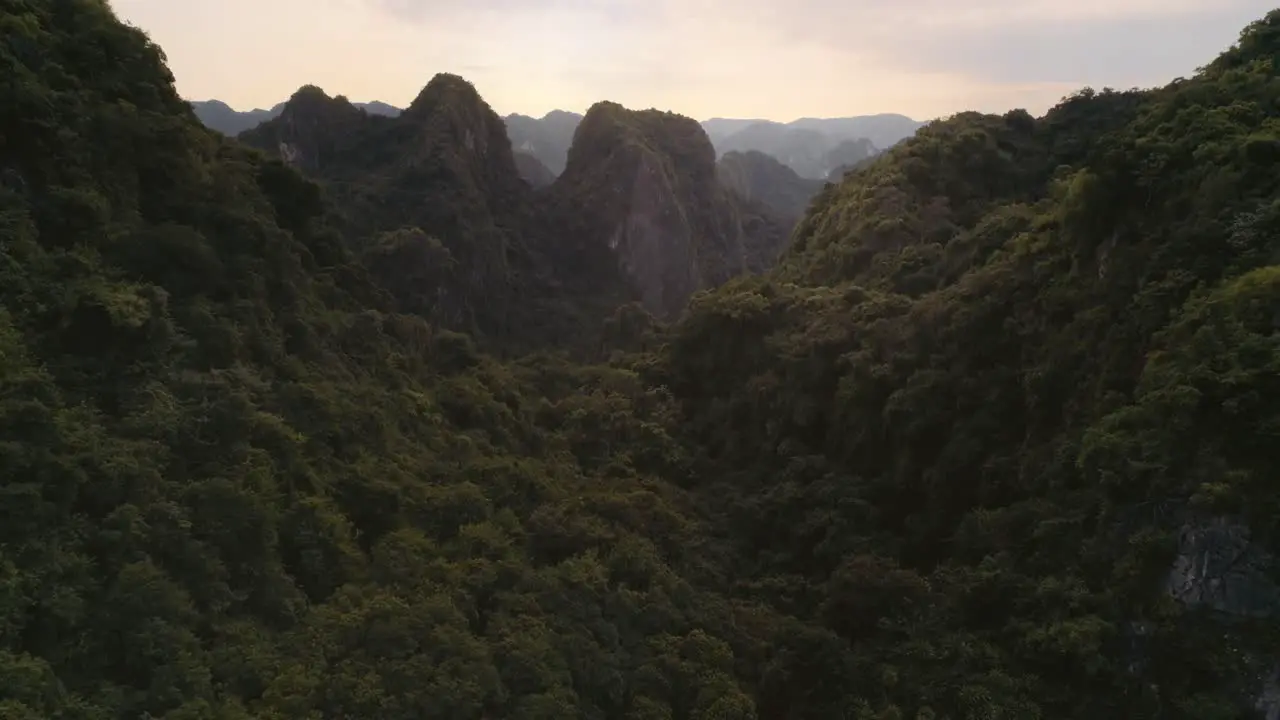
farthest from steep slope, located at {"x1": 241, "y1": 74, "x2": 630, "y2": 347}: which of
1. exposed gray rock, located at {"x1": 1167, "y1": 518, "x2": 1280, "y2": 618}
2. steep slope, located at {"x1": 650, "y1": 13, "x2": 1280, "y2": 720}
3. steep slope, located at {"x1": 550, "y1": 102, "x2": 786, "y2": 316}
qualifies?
exposed gray rock, located at {"x1": 1167, "y1": 518, "x2": 1280, "y2": 618}

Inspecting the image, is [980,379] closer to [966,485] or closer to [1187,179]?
[966,485]

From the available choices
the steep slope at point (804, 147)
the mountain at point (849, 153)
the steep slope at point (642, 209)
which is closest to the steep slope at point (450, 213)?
the steep slope at point (642, 209)

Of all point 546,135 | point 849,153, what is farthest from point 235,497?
point 849,153

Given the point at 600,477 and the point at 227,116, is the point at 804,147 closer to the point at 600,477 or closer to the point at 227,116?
the point at 227,116

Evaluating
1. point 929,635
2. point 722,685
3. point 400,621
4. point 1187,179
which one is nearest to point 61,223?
point 400,621

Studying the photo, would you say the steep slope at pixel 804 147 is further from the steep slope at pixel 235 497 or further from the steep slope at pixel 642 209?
the steep slope at pixel 235 497

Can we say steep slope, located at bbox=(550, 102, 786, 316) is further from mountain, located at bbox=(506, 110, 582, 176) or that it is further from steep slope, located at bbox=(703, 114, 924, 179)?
steep slope, located at bbox=(703, 114, 924, 179)
